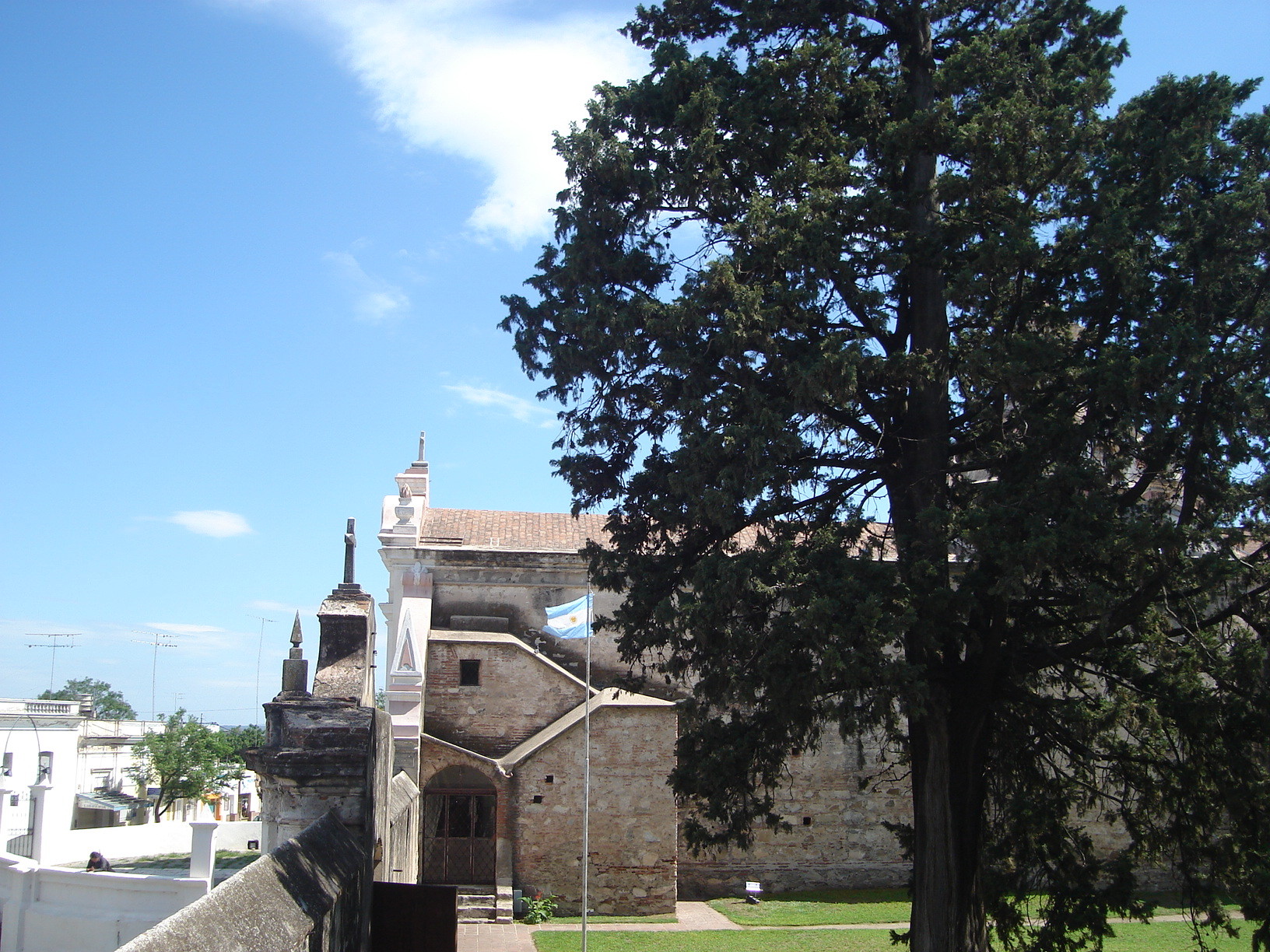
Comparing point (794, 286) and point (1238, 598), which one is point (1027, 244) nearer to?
point (794, 286)

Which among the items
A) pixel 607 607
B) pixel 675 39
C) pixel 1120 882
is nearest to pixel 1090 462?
pixel 1120 882

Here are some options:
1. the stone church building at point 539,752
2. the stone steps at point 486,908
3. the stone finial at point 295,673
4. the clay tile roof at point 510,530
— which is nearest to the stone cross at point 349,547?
the stone finial at point 295,673

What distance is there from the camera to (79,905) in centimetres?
1417

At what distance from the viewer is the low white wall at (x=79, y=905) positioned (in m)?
13.3

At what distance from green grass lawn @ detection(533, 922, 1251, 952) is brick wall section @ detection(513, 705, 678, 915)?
1863 mm

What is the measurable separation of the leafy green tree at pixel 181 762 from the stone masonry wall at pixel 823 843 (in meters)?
28.2

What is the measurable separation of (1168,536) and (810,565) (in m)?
2.94

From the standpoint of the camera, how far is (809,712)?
9758 mm

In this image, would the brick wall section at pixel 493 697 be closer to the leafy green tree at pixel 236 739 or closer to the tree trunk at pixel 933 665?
the tree trunk at pixel 933 665

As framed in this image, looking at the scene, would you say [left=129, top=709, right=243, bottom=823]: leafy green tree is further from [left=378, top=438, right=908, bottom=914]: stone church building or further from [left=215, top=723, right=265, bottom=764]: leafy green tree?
[left=378, top=438, right=908, bottom=914]: stone church building

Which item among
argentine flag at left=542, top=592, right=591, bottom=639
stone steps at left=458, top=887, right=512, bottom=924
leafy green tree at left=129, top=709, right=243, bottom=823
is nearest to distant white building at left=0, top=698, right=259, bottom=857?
leafy green tree at left=129, top=709, right=243, bottom=823

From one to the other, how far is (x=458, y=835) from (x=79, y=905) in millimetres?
8094

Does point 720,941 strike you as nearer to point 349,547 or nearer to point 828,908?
point 828,908

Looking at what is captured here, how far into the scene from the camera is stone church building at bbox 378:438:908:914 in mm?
20484
